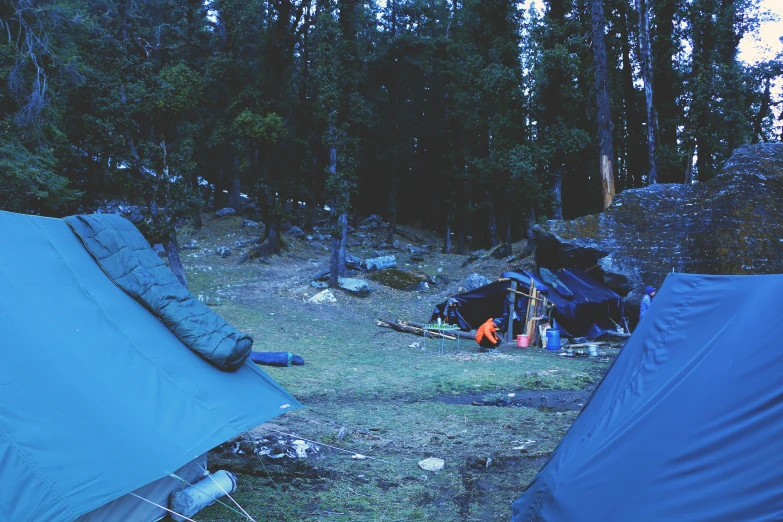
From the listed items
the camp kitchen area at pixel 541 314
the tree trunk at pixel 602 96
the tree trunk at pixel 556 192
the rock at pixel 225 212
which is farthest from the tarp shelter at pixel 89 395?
the rock at pixel 225 212

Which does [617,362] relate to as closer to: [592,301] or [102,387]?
[102,387]

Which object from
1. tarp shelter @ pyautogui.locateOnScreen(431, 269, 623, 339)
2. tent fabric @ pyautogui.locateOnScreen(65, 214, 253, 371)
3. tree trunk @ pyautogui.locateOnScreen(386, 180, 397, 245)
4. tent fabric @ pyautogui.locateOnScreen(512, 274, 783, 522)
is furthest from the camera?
tree trunk @ pyautogui.locateOnScreen(386, 180, 397, 245)

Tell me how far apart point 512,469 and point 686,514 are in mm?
3309

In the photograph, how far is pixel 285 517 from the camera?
4.87 meters

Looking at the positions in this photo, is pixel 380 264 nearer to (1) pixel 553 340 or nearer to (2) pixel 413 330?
(2) pixel 413 330

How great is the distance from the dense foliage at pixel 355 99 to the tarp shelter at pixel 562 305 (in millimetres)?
5064

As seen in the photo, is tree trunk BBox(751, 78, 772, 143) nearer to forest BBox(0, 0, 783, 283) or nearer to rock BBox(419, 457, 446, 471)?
forest BBox(0, 0, 783, 283)

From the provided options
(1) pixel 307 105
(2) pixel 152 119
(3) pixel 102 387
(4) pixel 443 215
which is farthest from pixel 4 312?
(4) pixel 443 215

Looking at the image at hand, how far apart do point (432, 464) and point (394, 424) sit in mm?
1577

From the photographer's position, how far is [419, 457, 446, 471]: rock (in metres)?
6.01

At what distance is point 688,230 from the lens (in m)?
16.1

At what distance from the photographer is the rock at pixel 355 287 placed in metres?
20.7

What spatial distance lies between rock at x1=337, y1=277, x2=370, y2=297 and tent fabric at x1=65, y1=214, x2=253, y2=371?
15062 mm

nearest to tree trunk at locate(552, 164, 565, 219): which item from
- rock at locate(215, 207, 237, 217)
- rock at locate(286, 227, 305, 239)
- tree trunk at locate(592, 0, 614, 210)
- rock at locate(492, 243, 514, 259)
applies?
tree trunk at locate(592, 0, 614, 210)
